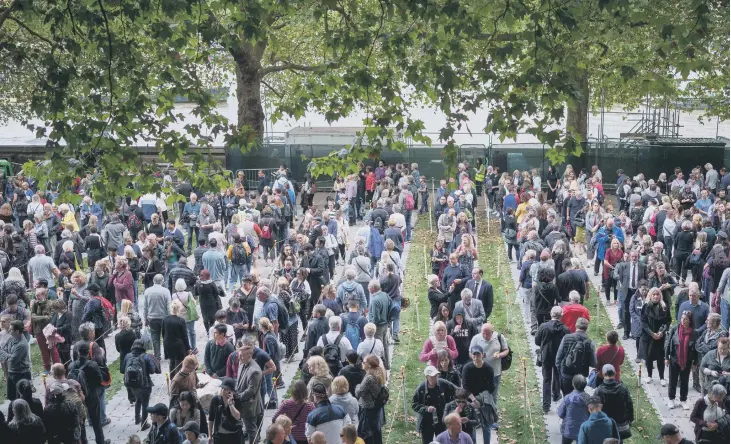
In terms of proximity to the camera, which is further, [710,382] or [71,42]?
[710,382]

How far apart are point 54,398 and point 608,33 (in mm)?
7104

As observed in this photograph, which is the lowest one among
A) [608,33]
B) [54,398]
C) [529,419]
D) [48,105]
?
[529,419]

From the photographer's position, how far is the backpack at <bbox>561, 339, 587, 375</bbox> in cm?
1298

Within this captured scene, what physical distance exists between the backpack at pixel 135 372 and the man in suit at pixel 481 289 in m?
5.12

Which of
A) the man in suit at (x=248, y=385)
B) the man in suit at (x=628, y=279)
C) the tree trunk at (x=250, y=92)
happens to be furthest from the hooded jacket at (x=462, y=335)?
the tree trunk at (x=250, y=92)

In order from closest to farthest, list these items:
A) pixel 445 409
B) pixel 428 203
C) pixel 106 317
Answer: pixel 445 409, pixel 106 317, pixel 428 203

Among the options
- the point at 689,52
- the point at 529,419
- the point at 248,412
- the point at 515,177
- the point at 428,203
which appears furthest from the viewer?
the point at 428,203

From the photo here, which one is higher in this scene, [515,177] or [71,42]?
[71,42]

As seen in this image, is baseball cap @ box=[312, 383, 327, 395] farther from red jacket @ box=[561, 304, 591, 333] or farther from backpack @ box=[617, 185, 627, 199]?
backpack @ box=[617, 185, 627, 199]

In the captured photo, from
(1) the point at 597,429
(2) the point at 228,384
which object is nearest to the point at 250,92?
(2) the point at 228,384

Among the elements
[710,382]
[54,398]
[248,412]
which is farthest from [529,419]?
[54,398]

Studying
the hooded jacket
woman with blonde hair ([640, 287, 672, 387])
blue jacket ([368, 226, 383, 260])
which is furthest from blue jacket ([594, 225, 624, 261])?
the hooded jacket

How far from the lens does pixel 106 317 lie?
1534 centimetres

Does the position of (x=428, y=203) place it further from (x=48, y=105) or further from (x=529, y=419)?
(x=48, y=105)
